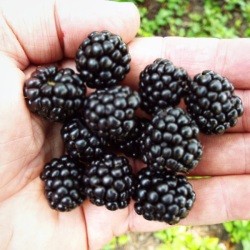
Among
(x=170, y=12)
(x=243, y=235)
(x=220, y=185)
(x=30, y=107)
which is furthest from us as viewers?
(x=170, y=12)

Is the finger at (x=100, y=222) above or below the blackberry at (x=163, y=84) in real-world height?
below

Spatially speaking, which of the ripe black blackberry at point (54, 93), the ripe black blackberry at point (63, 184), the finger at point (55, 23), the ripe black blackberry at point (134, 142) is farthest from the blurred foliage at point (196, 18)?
the ripe black blackberry at point (63, 184)

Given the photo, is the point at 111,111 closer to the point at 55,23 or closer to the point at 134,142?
the point at 134,142

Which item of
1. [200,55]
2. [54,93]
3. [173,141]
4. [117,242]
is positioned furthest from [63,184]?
[117,242]

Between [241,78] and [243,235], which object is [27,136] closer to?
[241,78]

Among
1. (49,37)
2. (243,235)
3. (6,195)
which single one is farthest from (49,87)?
(243,235)

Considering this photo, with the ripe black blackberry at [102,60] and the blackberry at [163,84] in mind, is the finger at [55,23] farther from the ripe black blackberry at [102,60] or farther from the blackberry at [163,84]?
the blackberry at [163,84]

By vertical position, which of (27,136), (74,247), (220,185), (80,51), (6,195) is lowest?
(74,247)
